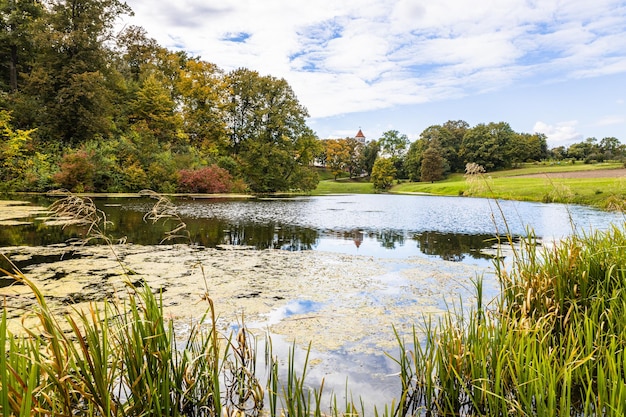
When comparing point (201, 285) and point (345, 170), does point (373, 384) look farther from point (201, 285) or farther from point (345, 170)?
point (345, 170)

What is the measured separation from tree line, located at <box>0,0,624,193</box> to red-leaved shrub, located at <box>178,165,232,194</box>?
0.29ft

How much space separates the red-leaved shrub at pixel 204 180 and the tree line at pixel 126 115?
9cm

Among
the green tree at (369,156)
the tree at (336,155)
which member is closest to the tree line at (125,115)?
the tree at (336,155)

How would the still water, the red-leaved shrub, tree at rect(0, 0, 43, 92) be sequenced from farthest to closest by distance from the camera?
the red-leaved shrub → tree at rect(0, 0, 43, 92) → the still water

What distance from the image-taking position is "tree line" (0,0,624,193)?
24234 mm

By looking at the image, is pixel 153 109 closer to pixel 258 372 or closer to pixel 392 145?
pixel 258 372

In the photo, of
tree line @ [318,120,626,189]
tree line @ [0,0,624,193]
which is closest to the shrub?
tree line @ [0,0,624,193]

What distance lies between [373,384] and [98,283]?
4.30 metres

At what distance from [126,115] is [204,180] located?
9865 millimetres

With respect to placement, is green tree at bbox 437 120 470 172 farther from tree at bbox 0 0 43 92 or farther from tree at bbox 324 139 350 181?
tree at bbox 0 0 43 92

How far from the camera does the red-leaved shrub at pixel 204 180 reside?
28.7 m

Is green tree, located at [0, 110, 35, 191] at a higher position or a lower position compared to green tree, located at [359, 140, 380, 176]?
lower

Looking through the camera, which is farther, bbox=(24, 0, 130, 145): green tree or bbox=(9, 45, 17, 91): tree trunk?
bbox=(9, 45, 17, 91): tree trunk

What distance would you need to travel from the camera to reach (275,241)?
1036 cm
